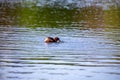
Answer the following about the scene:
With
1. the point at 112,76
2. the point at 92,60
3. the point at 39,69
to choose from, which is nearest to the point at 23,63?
the point at 39,69

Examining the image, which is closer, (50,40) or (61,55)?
(61,55)

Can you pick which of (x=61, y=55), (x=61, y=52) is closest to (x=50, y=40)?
(x=61, y=52)

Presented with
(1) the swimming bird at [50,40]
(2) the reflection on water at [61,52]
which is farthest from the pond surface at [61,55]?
(1) the swimming bird at [50,40]

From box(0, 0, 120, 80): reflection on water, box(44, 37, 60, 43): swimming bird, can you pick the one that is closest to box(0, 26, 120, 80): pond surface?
box(0, 0, 120, 80): reflection on water

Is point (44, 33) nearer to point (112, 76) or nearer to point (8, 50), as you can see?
point (8, 50)

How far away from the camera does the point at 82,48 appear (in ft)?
61.6

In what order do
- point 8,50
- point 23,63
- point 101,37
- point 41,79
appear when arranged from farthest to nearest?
point 101,37
point 8,50
point 23,63
point 41,79

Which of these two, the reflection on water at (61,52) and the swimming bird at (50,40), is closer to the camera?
the reflection on water at (61,52)

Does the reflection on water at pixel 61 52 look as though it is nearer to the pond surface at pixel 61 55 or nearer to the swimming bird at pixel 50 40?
the pond surface at pixel 61 55

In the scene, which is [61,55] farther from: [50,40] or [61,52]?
[50,40]

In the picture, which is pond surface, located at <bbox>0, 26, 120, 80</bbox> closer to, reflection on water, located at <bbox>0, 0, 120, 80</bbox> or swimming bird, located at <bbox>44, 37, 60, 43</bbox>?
reflection on water, located at <bbox>0, 0, 120, 80</bbox>

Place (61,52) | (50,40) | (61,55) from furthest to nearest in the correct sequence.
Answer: (50,40) → (61,52) → (61,55)

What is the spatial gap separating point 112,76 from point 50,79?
156cm

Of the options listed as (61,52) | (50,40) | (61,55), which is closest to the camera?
(61,55)
